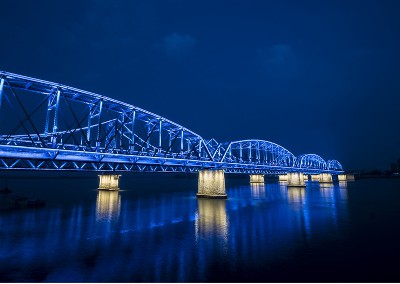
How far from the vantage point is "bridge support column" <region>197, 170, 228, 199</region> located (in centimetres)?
6221

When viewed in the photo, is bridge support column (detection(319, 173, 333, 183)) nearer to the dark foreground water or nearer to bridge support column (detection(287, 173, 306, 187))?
bridge support column (detection(287, 173, 306, 187))

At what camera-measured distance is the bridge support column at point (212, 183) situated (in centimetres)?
6221

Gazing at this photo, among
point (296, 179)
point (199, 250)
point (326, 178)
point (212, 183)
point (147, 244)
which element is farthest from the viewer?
point (326, 178)

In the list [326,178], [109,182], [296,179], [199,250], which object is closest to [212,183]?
[199,250]

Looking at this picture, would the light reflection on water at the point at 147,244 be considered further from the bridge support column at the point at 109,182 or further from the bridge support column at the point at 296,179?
the bridge support column at the point at 296,179

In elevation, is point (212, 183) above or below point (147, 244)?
above

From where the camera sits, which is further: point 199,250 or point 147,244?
point 147,244

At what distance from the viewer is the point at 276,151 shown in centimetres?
12725

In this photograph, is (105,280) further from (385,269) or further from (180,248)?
(385,269)

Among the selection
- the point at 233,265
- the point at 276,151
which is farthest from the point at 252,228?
the point at 276,151

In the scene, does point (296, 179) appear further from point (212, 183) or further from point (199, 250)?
point (199, 250)

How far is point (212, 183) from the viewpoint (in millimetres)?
63938

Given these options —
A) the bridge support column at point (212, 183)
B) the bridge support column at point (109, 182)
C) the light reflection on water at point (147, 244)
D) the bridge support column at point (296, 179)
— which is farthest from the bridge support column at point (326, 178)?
the light reflection on water at point (147, 244)

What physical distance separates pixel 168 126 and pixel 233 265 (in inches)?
1756
